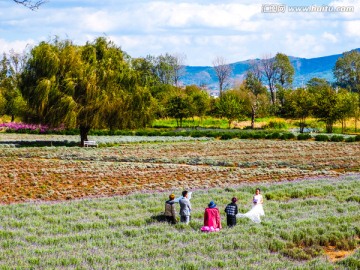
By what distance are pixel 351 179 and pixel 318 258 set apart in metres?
16.1

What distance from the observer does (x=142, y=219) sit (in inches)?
675

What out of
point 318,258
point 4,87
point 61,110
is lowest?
point 318,258

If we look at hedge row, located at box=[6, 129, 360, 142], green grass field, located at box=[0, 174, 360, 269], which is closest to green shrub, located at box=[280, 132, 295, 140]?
hedge row, located at box=[6, 129, 360, 142]

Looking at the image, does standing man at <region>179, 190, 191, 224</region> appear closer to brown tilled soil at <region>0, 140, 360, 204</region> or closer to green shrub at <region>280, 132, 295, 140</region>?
brown tilled soil at <region>0, 140, 360, 204</region>

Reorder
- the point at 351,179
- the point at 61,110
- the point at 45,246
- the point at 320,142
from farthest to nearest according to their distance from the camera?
the point at 320,142, the point at 61,110, the point at 351,179, the point at 45,246

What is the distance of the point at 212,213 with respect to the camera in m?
15.8

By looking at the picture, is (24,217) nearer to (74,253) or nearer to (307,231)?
(74,253)

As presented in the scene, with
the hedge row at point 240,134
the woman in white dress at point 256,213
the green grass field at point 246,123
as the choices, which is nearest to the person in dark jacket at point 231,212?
the woman in white dress at point 256,213

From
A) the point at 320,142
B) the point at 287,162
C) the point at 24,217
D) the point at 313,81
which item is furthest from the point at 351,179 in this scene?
the point at 313,81

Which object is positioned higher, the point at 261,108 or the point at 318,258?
the point at 261,108

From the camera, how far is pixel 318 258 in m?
12.9

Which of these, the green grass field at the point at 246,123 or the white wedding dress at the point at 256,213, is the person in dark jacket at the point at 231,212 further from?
the green grass field at the point at 246,123

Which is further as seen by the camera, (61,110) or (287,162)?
(61,110)

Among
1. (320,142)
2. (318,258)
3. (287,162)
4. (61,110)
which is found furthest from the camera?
(320,142)
